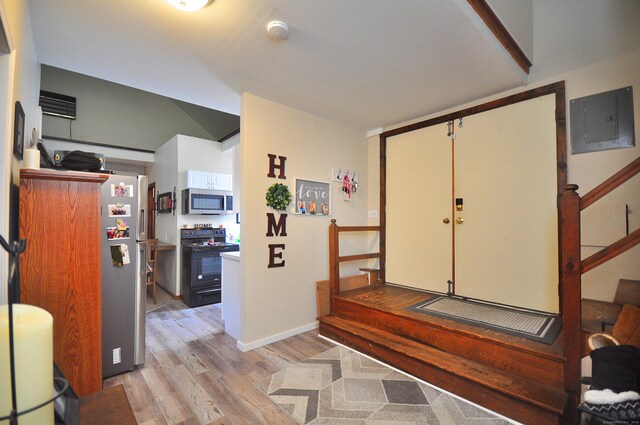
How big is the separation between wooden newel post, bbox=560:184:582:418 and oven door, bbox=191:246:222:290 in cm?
421

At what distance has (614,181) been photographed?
5.20 ft

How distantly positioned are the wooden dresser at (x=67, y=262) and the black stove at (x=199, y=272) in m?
2.24

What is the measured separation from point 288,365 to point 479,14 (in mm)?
3082

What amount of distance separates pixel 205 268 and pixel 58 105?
3770 millimetres

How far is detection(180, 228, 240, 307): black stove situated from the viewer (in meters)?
4.27

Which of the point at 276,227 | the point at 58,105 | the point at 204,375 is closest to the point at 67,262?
the point at 204,375

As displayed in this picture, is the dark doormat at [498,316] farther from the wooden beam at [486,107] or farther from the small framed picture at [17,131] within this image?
the small framed picture at [17,131]

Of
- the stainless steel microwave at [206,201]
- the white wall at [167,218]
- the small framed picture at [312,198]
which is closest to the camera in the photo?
the small framed picture at [312,198]

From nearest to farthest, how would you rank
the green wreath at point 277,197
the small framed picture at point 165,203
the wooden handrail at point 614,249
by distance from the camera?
the wooden handrail at point 614,249 < the green wreath at point 277,197 < the small framed picture at point 165,203

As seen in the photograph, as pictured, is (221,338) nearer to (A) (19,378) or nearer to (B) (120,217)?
(B) (120,217)

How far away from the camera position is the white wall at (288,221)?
285 centimetres

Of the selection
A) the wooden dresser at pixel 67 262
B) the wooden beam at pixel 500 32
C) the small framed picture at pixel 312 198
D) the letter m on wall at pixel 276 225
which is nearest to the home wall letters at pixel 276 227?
the letter m on wall at pixel 276 225

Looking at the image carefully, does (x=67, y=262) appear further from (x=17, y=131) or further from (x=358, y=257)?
(x=358, y=257)

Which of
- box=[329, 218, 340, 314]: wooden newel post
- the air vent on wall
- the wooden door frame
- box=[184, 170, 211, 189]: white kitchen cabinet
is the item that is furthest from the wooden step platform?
the air vent on wall
